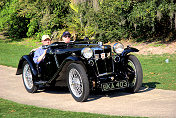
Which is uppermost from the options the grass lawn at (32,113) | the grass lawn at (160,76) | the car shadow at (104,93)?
the grass lawn at (32,113)

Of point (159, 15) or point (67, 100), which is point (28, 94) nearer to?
point (67, 100)

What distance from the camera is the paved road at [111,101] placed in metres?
6.36

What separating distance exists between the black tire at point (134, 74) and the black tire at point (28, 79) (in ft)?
8.43

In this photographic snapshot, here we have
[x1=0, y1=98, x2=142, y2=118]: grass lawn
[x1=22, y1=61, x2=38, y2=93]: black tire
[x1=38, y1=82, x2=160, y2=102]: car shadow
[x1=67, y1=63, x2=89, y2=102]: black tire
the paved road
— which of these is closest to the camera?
[x1=0, y1=98, x2=142, y2=118]: grass lawn

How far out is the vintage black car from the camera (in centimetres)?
737

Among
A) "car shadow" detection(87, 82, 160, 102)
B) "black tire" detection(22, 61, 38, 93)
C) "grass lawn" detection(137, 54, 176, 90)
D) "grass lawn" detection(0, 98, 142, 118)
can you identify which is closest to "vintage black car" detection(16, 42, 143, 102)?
"black tire" detection(22, 61, 38, 93)

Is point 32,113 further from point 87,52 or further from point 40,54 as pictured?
point 40,54

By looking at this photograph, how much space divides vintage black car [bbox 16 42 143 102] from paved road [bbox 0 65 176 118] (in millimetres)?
289

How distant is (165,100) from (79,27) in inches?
662

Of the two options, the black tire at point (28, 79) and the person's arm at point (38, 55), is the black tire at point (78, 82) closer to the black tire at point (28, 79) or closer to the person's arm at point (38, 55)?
the person's arm at point (38, 55)

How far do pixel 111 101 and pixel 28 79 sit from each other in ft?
9.51

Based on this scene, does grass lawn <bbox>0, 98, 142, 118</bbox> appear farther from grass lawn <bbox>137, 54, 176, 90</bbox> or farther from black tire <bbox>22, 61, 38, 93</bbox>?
grass lawn <bbox>137, 54, 176, 90</bbox>

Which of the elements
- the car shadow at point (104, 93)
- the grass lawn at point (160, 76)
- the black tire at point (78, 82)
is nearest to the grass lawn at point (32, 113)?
the black tire at point (78, 82)

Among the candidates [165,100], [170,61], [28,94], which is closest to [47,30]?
[170,61]
